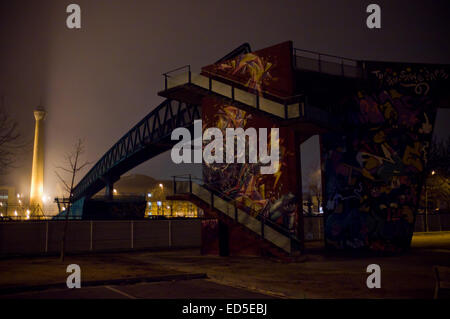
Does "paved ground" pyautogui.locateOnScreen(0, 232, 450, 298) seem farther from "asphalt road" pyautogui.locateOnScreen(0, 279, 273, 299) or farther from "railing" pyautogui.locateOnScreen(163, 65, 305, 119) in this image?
"railing" pyautogui.locateOnScreen(163, 65, 305, 119)

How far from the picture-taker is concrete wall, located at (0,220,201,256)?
24812mm

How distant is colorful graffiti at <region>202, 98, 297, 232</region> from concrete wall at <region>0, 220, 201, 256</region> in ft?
22.5

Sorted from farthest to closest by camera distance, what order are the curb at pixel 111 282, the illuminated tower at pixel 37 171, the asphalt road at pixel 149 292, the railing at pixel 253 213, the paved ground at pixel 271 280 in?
the illuminated tower at pixel 37 171, the railing at pixel 253 213, the curb at pixel 111 282, the paved ground at pixel 271 280, the asphalt road at pixel 149 292

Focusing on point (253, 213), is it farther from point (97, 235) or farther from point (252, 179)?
point (97, 235)

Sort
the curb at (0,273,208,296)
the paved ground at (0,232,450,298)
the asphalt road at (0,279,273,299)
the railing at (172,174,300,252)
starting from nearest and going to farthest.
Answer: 1. the asphalt road at (0,279,273,299)
2. the paved ground at (0,232,450,298)
3. the curb at (0,273,208,296)
4. the railing at (172,174,300,252)

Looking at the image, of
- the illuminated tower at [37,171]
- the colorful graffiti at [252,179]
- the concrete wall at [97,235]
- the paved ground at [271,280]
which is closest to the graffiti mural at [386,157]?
the paved ground at [271,280]

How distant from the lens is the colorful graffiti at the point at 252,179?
22.8m

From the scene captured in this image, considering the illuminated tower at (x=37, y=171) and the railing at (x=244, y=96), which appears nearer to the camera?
the railing at (x=244, y=96)

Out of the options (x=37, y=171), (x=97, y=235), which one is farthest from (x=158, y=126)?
(x=37, y=171)

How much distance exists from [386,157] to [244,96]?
32.2 feet

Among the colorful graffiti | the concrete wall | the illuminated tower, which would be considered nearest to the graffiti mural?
the colorful graffiti

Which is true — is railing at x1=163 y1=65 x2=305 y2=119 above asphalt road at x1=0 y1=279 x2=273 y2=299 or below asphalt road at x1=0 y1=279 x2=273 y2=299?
above

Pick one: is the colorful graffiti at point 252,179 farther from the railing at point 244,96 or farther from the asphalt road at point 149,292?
the asphalt road at point 149,292

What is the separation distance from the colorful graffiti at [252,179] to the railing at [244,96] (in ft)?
4.05
